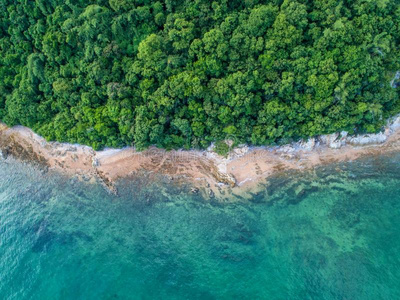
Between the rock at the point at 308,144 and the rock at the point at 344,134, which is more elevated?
the rock at the point at 344,134

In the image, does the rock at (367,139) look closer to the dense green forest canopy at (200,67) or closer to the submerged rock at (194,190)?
the dense green forest canopy at (200,67)

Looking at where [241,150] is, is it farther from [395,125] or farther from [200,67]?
[395,125]

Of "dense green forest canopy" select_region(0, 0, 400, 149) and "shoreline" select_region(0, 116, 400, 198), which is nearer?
"dense green forest canopy" select_region(0, 0, 400, 149)

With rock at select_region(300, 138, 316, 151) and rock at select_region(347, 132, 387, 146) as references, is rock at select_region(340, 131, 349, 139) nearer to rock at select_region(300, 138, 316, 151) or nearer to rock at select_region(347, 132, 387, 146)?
rock at select_region(347, 132, 387, 146)

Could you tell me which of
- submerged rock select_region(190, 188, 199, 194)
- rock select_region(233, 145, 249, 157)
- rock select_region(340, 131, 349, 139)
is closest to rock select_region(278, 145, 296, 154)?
rock select_region(233, 145, 249, 157)

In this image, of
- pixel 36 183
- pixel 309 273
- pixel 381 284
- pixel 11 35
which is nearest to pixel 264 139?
pixel 309 273

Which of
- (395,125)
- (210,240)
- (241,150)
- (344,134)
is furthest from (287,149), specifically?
(210,240)

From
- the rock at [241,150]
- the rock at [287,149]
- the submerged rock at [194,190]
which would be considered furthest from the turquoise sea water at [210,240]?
the rock at [241,150]

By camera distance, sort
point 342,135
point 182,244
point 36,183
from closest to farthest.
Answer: point 182,244 < point 342,135 < point 36,183

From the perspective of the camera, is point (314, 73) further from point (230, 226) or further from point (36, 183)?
point (36, 183)
